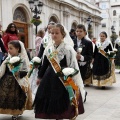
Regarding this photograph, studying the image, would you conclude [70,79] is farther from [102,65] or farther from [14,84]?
[102,65]

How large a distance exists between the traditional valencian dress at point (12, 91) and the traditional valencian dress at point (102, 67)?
3.67m

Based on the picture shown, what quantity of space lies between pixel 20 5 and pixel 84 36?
42.6 ft

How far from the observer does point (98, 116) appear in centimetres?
504

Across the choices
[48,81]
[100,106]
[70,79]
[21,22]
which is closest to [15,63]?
[48,81]

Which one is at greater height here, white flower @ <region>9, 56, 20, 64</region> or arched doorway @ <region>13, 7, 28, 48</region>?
arched doorway @ <region>13, 7, 28, 48</region>

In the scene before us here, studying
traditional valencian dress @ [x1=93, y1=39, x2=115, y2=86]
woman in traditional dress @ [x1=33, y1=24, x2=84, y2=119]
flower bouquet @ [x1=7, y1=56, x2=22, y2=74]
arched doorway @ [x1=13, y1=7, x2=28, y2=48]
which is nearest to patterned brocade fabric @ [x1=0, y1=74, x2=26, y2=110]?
flower bouquet @ [x1=7, y1=56, x2=22, y2=74]

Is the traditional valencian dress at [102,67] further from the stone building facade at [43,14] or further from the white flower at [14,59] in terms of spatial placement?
the stone building facade at [43,14]

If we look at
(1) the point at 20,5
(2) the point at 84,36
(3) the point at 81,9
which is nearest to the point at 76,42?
(2) the point at 84,36

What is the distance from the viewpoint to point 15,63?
4547 mm

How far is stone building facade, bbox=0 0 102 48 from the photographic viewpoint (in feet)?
57.4

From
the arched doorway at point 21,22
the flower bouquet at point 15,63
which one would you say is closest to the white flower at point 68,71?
the flower bouquet at point 15,63

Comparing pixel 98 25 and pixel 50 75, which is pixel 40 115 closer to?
pixel 50 75

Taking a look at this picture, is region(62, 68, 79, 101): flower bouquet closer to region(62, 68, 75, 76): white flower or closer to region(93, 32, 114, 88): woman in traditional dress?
region(62, 68, 75, 76): white flower

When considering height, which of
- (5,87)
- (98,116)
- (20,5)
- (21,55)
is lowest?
(98,116)
